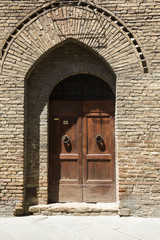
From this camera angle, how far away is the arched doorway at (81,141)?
454 cm

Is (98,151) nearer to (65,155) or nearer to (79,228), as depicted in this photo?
(65,155)

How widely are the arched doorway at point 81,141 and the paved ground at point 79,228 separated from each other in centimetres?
59

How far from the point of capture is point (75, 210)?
4.22 metres

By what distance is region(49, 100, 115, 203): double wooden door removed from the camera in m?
4.53

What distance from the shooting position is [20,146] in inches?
167

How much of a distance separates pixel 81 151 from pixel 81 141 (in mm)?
235

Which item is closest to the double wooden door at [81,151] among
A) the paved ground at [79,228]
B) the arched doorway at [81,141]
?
the arched doorway at [81,141]

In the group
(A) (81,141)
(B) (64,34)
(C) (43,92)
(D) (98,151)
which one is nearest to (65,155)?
(A) (81,141)

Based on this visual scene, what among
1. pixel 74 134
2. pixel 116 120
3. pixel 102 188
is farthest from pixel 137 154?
pixel 74 134

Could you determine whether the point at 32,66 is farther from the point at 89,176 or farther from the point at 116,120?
the point at 89,176

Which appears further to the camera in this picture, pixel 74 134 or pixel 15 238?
pixel 74 134

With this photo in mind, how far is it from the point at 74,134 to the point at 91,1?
302cm

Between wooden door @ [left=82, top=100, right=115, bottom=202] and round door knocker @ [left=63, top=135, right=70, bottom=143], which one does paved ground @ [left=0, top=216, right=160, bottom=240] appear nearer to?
wooden door @ [left=82, top=100, right=115, bottom=202]

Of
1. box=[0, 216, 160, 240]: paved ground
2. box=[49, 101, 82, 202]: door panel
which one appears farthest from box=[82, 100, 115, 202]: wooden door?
box=[0, 216, 160, 240]: paved ground
